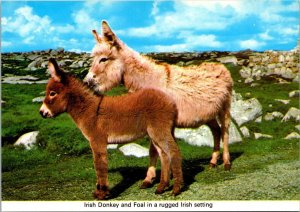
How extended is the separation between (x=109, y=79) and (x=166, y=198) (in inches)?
119

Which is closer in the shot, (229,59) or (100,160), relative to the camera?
(100,160)

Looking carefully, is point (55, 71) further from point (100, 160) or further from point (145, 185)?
point (145, 185)

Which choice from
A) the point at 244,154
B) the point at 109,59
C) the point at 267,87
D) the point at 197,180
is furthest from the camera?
the point at 267,87

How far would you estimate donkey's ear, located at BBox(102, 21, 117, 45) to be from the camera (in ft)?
33.7

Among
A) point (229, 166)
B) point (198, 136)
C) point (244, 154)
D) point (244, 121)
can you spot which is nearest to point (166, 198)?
point (229, 166)

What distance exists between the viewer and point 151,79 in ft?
35.2

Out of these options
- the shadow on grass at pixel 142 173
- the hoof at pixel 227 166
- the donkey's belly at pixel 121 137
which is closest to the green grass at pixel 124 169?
the shadow on grass at pixel 142 173

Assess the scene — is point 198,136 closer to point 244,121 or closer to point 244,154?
point 244,154

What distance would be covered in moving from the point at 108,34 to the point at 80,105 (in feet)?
6.05

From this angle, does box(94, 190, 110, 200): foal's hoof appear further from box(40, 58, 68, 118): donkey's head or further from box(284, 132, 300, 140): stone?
box(284, 132, 300, 140): stone

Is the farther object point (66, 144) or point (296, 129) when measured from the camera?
point (296, 129)

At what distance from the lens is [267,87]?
3234cm

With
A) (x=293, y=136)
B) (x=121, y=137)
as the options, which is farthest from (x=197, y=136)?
(x=121, y=137)

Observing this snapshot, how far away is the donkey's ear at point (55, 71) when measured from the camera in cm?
935
